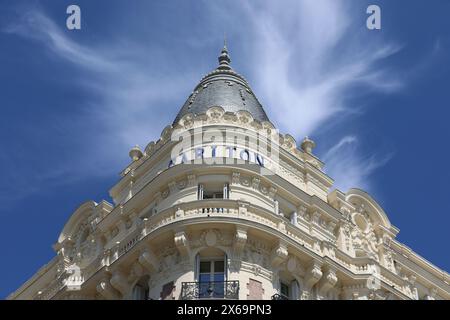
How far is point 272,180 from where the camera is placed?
3528cm

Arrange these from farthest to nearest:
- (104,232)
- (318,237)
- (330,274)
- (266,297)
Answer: (104,232), (318,237), (330,274), (266,297)

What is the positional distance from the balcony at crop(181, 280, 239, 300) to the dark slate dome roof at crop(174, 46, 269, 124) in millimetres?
9640

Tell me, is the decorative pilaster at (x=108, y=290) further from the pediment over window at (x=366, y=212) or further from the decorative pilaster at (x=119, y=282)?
the pediment over window at (x=366, y=212)

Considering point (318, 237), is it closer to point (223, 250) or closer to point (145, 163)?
point (223, 250)

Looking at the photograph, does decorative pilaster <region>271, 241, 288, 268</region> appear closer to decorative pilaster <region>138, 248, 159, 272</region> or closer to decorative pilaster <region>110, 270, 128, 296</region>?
decorative pilaster <region>138, 248, 159, 272</region>

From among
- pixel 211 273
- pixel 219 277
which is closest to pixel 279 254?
pixel 219 277

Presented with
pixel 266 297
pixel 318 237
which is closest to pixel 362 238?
pixel 318 237

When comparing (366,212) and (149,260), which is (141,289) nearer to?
(149,260)

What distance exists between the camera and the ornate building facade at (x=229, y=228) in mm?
32281

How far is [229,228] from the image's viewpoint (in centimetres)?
3244

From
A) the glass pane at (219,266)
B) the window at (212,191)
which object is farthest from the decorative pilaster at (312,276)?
the window at (212,191)

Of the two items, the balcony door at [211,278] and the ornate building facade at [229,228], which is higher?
the ornate building facade at [229,228]

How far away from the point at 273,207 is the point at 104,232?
788 centimetres

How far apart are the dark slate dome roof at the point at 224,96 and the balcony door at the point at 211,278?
326 inches
